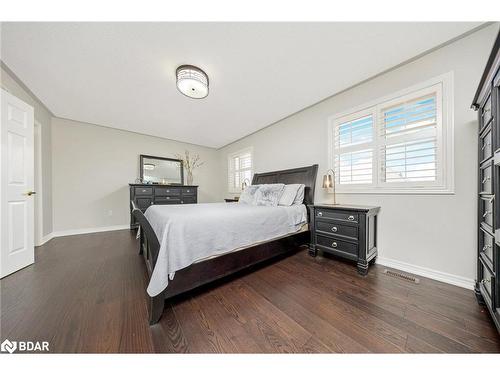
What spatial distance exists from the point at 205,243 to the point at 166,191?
130 inches

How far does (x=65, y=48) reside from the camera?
1.79 m

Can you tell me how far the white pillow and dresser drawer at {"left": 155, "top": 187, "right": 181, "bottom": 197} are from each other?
2994 millimetres

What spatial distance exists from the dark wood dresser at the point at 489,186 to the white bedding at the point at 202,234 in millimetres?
1664

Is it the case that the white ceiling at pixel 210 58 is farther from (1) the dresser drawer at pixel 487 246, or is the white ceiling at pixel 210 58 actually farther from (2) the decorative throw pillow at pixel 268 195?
(1) the dresser drawer at pixel 487 246

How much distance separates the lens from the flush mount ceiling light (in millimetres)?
2037

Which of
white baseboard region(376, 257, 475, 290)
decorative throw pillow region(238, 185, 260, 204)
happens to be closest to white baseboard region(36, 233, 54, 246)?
decorative throw pillow region(238, 185, 260, 204)

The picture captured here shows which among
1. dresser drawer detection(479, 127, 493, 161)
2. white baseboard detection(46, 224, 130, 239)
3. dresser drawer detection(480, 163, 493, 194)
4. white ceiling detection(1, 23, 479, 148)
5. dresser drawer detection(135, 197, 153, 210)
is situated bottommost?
white baseboard detection(46, 224, 130, 239)

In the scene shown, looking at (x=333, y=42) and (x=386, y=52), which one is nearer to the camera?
(x=333, y=42)

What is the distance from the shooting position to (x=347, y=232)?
2047 millimetres

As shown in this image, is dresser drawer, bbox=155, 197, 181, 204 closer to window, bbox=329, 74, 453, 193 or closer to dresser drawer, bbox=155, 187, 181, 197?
dresser drawer, bbox=155, 187, 181, 197

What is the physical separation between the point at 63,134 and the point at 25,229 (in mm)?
2493

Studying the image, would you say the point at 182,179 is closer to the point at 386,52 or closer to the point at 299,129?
the point at 299,129

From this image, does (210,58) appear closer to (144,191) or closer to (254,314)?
(254,314)

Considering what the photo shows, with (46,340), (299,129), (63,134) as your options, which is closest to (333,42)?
(299,129)
